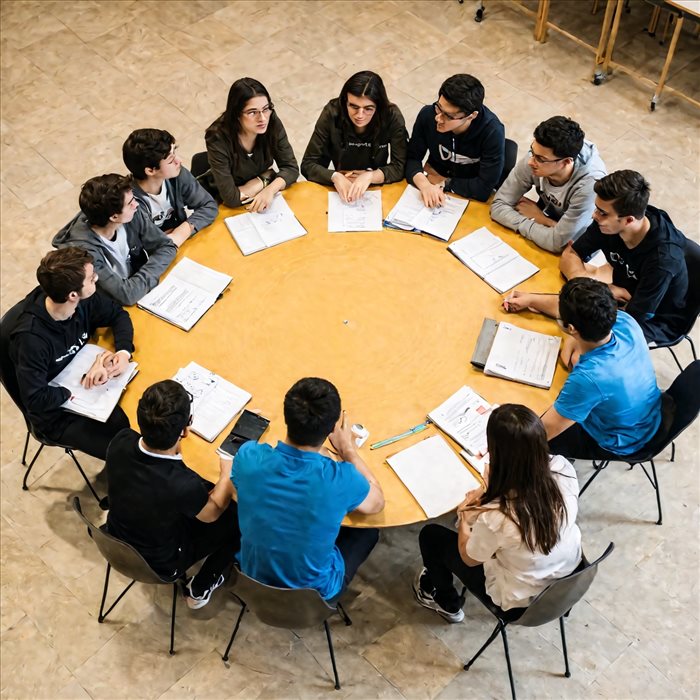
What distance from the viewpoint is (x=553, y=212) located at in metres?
4.47

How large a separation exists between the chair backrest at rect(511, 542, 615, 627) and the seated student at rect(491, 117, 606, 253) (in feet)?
5.40

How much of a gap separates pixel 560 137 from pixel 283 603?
244 cm

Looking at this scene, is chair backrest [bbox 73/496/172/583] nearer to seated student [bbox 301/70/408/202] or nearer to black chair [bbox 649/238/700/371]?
seated student [bbox 301/70/408/202]

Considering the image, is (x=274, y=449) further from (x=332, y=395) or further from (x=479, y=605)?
(x=479, y=605)

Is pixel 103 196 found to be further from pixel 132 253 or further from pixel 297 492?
pixel 297 492

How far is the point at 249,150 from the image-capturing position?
457 cm

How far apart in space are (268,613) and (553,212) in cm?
253

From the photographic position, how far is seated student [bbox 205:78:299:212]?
4.31m

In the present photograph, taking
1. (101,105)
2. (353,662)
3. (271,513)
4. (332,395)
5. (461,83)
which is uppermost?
(461,83)

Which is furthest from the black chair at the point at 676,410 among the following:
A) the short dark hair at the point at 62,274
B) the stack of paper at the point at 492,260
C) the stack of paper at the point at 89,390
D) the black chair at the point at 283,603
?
the short dark hair at the point at 62,274

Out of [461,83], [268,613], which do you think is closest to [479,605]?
[268,613]

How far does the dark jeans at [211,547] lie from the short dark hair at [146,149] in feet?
5.57

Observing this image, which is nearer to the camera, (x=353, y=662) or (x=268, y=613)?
(x=268, y=613)

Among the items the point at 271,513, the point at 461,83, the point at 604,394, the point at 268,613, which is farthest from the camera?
the point at 461,83
